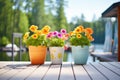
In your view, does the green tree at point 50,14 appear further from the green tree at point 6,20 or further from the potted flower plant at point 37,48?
the potted flower plant at point 37,48

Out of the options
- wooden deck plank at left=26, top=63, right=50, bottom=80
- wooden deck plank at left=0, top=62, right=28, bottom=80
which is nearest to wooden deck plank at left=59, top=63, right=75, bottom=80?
wooden deck plank at left=26, top=63, right=50, bottom=80

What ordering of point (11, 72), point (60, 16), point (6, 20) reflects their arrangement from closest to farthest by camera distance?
point (11, 72) → point (6, 20) → point (60, 16)

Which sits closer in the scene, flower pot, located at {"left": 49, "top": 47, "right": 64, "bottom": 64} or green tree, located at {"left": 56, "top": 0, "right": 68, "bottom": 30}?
flower pot, located at {"left": 49, "top": 47, "right": 64, "bottom": 64}

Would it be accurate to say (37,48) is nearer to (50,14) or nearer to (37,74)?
(37,74)

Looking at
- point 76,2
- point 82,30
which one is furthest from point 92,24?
point 82,30

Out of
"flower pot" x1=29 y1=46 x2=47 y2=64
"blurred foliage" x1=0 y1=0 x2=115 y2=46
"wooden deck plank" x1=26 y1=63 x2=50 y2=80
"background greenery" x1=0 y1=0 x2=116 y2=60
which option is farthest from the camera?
"blurred foliage" x1=0 y1=0 x2=115 y2=46

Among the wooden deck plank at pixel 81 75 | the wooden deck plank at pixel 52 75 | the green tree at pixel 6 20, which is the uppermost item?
the green tree at pixel 6 20

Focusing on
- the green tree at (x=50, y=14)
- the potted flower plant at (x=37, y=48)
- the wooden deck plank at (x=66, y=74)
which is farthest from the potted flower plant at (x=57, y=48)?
the green tree at (x=50, y=14)

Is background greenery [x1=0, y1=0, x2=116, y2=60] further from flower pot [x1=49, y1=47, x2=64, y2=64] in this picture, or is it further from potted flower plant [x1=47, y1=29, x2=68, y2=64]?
flower pot [x1=49, y1=47, x2=64, y2=64]

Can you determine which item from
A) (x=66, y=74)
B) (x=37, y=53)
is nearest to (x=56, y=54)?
(x=37, y=53)

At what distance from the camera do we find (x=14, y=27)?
31.0 metres

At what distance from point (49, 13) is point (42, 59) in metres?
28.4

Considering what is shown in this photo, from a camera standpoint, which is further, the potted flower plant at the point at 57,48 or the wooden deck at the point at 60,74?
the potted flower plant at the point at 57,48

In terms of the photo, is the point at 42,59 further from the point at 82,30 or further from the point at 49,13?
the point at 49,13
